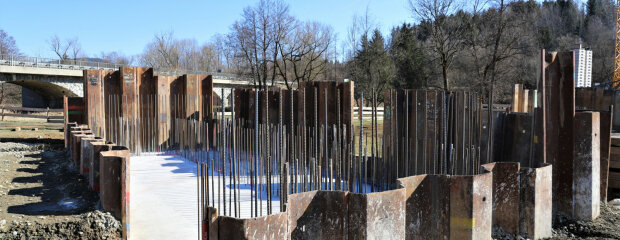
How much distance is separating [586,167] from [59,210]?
24.1 feet

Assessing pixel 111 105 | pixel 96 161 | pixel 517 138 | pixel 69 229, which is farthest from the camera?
pixel 111 105

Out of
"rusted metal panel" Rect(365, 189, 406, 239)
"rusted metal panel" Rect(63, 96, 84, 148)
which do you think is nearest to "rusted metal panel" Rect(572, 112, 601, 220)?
"rusted metal panel" Rect(365, 189, 406, 239)

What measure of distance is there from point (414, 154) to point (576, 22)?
6324cm

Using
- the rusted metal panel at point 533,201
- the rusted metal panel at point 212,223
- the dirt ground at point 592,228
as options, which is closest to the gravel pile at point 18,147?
the rusted metal panel at point 212,223

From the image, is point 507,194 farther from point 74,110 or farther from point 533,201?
point 74,110

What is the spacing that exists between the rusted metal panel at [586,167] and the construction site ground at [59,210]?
23 centimetres

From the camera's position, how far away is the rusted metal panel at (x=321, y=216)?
426 centimetres

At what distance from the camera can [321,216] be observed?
4.31 m

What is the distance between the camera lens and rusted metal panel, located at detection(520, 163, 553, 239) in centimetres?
562

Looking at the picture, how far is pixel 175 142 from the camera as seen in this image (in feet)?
42.9

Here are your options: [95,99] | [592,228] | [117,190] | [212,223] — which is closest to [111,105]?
[95,99]

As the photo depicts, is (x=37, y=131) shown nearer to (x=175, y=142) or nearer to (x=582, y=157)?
(x=175, y=142)

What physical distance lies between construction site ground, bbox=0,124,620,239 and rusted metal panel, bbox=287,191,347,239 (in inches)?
96.0

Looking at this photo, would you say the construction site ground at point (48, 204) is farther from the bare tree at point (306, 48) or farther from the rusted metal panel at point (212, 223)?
the bare tree at point (306, 48)
